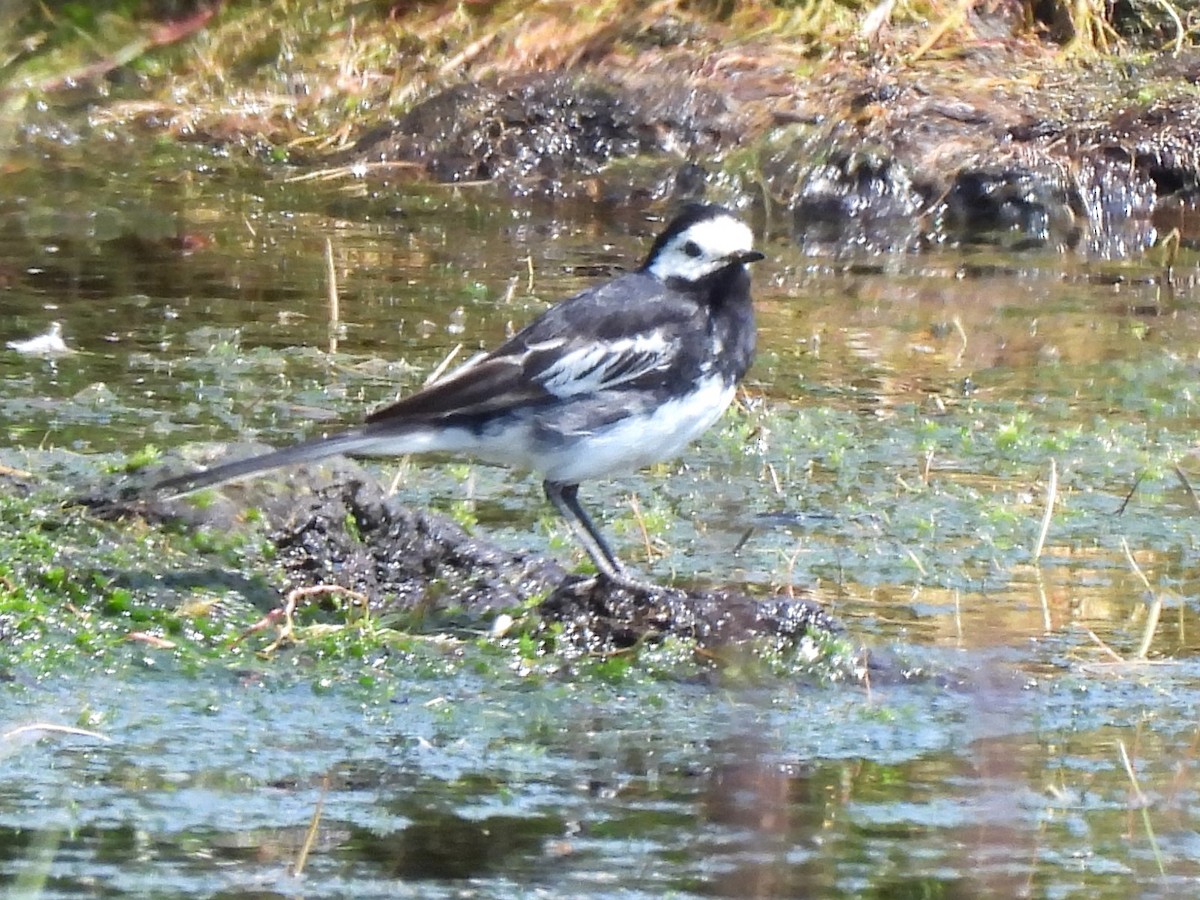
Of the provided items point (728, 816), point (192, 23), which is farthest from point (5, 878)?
point (192, 23)

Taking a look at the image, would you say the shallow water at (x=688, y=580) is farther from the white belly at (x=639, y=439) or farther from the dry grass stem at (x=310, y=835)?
the white belly at (x=639, y=439)

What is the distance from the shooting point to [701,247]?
7.16 metres

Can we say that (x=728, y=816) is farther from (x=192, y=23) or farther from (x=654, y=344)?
(x=192, y=23)

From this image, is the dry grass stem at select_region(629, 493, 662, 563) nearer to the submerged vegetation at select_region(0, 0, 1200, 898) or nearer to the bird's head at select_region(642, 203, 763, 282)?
the submerged vegetation at select_region(0, 0, 1200, 898)

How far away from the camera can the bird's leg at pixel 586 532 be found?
21.4 ft

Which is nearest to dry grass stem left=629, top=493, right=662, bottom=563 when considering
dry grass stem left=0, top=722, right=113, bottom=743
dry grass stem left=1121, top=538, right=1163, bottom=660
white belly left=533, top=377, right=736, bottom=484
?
white belly left=533, top=377, right=736, bottom=484

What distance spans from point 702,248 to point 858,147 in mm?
6407

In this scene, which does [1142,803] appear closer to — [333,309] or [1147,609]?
[1147,609]

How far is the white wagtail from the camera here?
664 cm

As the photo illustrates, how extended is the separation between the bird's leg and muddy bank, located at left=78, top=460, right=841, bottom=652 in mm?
99

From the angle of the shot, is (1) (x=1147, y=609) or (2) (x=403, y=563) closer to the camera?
(2) (x=403, y=563)

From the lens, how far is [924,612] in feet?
21.5

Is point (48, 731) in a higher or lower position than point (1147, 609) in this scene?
higher

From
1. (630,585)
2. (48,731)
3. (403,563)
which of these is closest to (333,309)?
(403,563)
